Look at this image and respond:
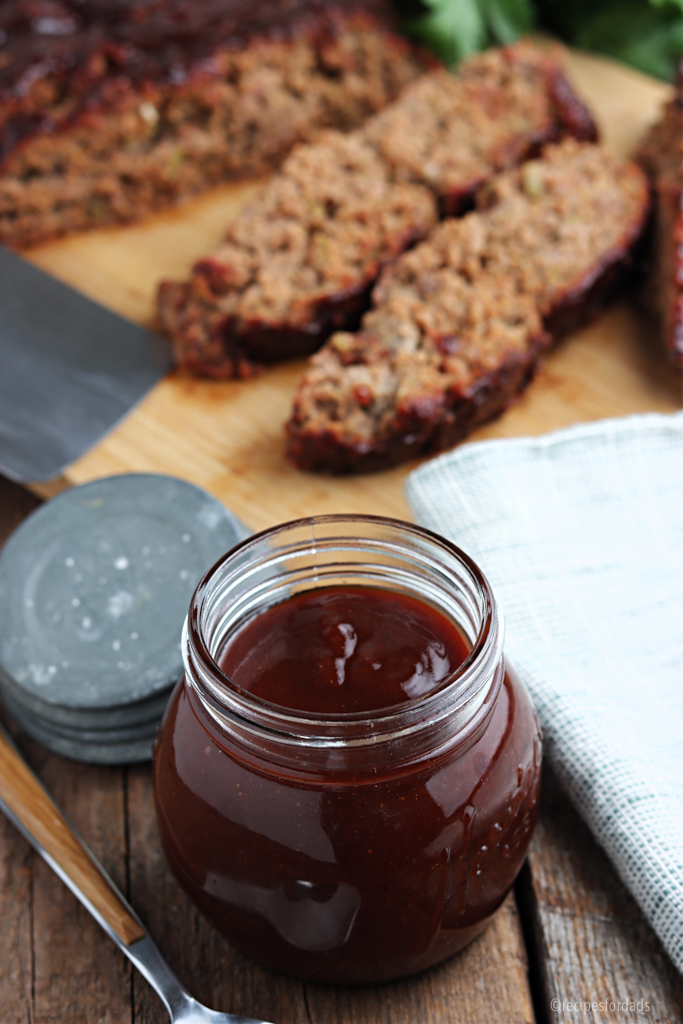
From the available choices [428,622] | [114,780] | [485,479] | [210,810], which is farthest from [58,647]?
[485,479]

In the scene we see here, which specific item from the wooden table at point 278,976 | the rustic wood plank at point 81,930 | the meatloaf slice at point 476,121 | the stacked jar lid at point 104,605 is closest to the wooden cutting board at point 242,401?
the wooden table at point 278,976

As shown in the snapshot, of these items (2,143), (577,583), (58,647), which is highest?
(2,143)

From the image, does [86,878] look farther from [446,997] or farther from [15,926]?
[446,997]

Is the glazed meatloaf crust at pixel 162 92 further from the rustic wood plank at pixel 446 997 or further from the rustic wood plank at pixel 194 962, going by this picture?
the rustic wood plank at pixel 446 997

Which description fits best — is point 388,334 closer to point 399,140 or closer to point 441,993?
point 399,140

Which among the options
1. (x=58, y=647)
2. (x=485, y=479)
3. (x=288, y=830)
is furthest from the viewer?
(x=485, y=479)
